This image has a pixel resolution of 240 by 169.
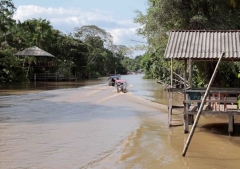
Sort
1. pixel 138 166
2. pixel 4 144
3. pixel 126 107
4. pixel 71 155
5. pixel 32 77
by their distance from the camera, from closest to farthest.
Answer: pixel 138 166 < pixel 71 155 < pixel 4 144 < pixel 126 107 < pixel 32 77

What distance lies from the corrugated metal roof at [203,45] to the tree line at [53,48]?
14409 millimetres

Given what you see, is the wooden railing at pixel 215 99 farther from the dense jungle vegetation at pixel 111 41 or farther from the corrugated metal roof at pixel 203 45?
the dense jungle vegetation at pixel 111 41

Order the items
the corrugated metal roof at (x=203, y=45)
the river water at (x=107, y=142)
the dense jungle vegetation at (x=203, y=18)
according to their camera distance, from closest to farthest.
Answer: the river water at (x=107, y=142), the corrugated metal roof at (x=203, y=45), the dense jungle vegetation at (x=203, y=18)

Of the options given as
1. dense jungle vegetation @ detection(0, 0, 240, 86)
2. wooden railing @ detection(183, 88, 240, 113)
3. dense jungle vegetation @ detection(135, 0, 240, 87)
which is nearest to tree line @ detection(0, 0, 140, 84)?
dense jungle vegetation @ detection(0, 0, 240, 86)

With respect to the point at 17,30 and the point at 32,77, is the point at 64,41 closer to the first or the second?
the point at 32,77

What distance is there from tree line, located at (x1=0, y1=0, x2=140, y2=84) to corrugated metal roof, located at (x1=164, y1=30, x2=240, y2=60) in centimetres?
1441

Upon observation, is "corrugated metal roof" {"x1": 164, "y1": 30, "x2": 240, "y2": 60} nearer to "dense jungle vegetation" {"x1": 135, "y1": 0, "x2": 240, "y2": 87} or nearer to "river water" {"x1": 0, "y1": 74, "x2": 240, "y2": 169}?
"river water" {"x1": 0, "y1": 74, "x2": 240, "y2": 169}

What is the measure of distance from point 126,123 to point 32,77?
134 ft

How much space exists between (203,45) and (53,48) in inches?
2078

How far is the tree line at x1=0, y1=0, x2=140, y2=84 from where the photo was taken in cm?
4273

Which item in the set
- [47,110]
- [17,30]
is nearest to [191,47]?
[47,110]

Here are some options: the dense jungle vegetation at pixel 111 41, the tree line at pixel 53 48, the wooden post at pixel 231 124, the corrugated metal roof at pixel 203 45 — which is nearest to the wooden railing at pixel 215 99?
the wooden post at pixel 231 124

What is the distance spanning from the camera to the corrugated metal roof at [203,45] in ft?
39.2

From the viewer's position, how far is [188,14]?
813 inches
